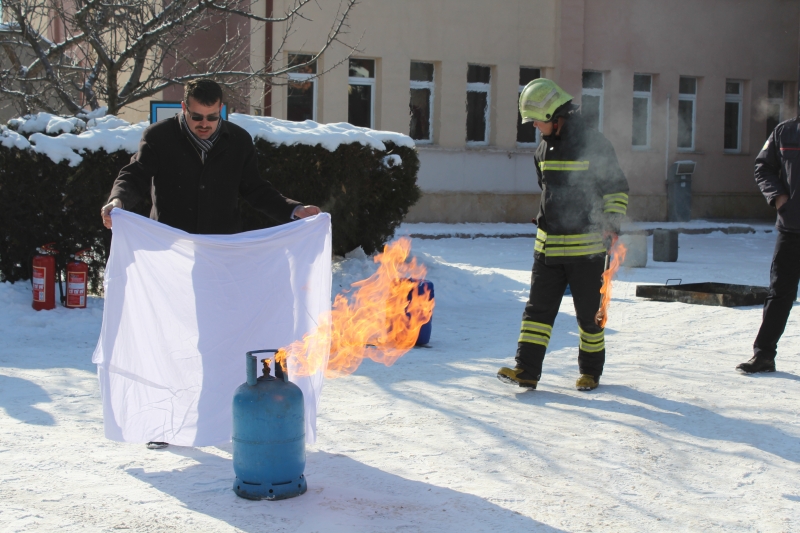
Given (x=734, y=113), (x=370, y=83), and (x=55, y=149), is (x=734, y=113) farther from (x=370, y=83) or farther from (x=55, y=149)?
(x=55, y=149)

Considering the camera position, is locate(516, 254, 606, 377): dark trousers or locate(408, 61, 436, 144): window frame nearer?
locate(516, 254, 606, 377): dark trousers

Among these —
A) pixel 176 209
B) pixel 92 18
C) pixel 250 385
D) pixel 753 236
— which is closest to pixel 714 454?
pixel 250 385

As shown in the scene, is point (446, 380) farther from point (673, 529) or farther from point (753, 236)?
point (753, 236)

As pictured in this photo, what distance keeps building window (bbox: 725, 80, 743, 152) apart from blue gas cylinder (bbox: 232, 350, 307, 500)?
25.2 meters

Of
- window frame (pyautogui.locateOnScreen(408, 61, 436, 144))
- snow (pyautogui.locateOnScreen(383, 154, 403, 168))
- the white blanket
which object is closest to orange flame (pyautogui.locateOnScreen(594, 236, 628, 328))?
the white blanket

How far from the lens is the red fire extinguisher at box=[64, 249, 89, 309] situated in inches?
357

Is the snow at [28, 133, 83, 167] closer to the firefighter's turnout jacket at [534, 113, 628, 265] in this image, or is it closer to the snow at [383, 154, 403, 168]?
the snow at [383, 154, 403, 168]

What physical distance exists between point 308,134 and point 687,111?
1853 centimetres

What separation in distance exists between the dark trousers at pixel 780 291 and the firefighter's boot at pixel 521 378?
1.85m

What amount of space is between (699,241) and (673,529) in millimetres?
18044

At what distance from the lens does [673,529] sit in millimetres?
4078

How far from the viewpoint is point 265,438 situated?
4.35 metres

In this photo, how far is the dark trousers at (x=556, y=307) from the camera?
6.56 m

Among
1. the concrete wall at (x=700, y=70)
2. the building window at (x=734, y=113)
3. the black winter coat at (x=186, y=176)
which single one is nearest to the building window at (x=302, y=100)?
the concrete wall at (x=700, y=70)
